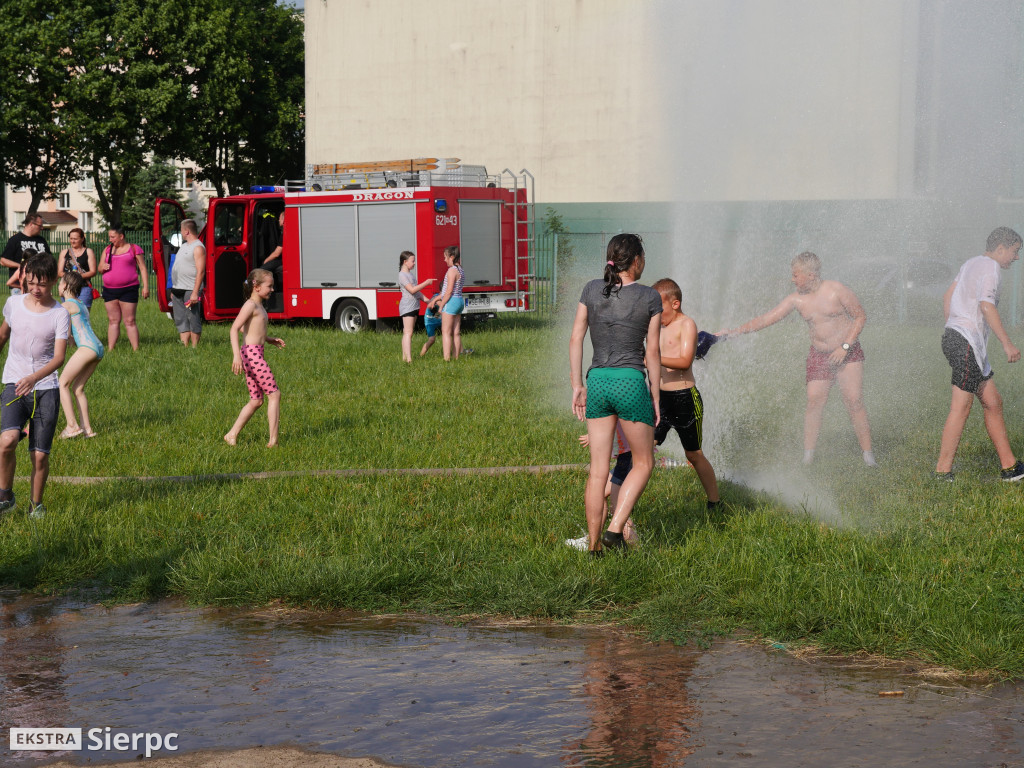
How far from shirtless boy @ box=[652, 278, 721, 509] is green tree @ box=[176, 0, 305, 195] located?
42598 mm

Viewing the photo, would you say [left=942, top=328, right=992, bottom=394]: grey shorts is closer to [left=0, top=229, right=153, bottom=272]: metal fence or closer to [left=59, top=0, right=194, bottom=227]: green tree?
[left=0, top=229, right=153, bottom=272]: metal fence

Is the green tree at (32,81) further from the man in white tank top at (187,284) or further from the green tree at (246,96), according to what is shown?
the man in white tank top at (187,284)

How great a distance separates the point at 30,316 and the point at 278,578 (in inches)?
105

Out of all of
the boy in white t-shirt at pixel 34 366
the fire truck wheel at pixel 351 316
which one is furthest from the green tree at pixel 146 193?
the boy in white t-shirt at pixel 34 366

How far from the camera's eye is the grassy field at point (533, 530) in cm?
552

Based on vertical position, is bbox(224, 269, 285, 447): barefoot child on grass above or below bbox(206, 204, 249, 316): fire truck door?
below

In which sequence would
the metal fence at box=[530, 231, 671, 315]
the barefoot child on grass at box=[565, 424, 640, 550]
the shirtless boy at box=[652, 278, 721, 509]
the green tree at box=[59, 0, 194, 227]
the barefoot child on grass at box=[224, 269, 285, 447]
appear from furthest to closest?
the green tree at box=[59, 0, 194, 227] → the metal fence at box=[530, 231, 671, 315] → the barefoot child on grass at box=[224, 269, 285, 447] → the shirtless boy at box=[652, 278, 721, 509] → the barefoot child on grass at box=[565, 424, 640, 550]

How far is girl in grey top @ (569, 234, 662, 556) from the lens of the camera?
6.18 metres

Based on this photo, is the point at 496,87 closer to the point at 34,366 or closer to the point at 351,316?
the point at 351,316

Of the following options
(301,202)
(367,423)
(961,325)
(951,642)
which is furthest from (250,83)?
(951,642)

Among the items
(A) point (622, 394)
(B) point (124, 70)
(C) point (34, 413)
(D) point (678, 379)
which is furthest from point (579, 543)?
(B) point (124, 70)

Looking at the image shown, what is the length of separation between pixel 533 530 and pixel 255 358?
4.29 metres

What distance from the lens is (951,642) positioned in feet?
16.1

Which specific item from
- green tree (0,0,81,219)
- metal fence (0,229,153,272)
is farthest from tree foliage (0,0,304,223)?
metal fence (0,229,153,272)
